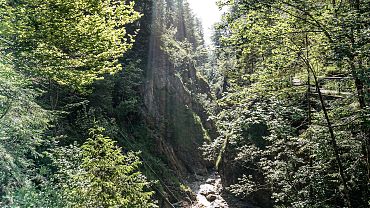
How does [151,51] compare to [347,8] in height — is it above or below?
above

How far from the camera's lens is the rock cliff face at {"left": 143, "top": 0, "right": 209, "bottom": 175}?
23.8 meters

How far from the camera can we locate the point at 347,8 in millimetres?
5633

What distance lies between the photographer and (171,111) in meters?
26.6

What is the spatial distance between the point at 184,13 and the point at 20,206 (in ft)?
171

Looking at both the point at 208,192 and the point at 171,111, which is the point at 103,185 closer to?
the point at 208,192

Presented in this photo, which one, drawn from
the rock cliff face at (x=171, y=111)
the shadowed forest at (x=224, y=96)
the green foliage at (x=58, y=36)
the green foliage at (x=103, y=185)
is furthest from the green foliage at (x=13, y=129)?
the rock cliff face at (x=171, y=111)

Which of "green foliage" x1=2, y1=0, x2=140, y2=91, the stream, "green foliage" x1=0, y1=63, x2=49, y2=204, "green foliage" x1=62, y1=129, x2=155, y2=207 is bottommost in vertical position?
the stream

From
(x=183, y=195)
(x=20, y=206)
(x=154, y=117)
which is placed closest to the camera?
(x=20, y=206)

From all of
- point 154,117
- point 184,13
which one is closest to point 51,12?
point 154,117

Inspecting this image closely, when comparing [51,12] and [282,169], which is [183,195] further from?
[51,12]

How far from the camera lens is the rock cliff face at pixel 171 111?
23.8 m

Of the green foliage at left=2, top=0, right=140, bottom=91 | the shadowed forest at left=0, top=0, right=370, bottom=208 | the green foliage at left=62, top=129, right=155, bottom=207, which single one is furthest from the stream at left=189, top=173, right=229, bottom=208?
the green foliage at left=2, top=0, right=140, bottom=91

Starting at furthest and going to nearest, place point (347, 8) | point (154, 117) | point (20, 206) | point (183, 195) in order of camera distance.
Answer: point (154, 117), point (183, 195), point (347, 8), point (20, 206)

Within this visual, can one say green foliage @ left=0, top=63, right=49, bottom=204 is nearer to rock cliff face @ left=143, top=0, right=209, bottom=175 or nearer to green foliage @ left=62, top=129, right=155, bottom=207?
green foliage @ left=62, top=129, right=155, bottom=207
